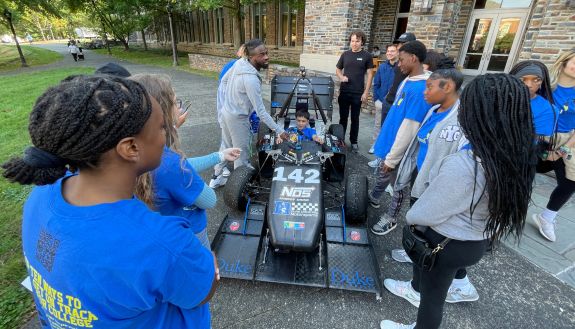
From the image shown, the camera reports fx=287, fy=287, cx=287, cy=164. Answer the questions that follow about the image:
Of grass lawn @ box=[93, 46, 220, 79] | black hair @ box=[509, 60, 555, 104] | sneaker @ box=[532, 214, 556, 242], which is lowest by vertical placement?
sneaker @ box=[532, 214, 556, 242]

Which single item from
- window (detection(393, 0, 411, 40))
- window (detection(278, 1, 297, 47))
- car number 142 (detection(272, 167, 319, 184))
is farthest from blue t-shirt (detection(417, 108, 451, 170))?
window (detection(278, 1, 297, 47))

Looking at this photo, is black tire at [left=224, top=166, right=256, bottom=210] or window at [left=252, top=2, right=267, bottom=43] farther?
window at [left=252, top=2, right=267, bottom=43]

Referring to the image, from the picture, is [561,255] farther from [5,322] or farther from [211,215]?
[5,322]

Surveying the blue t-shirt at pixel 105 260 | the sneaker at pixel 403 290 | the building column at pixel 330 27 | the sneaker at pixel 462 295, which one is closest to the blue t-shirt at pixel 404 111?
the sneaker at pixel 403 290

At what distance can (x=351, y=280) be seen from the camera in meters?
2.56

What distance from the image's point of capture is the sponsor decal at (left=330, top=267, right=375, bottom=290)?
8.26 feet

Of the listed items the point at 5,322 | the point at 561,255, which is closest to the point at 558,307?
the point at 561,255

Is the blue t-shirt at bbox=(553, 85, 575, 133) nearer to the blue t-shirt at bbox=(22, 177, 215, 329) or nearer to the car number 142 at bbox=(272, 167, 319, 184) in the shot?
the car number 142 at bbox=(272, 167, 319, 184)

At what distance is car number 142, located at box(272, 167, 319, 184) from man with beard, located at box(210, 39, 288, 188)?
2.17 feet

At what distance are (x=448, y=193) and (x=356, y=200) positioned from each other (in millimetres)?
1812

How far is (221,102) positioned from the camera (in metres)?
Result: 4.26

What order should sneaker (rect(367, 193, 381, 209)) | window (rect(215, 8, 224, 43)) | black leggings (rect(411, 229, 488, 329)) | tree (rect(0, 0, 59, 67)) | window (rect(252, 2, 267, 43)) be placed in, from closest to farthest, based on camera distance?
black leggings (rect(411, 229, 488, 329)) → sneaker (rect(367, 193, 381, 209)) → tree (rect(0, 0, 59, 67)) → window (rect(252, 2, 267, 43)) → window (rect(215, 8, 224, 43))

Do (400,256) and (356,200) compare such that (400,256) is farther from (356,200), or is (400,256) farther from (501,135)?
(501,135)

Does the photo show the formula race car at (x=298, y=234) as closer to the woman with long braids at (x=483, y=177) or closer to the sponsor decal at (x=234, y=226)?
the sponsor decal at (x=234, y=226)
